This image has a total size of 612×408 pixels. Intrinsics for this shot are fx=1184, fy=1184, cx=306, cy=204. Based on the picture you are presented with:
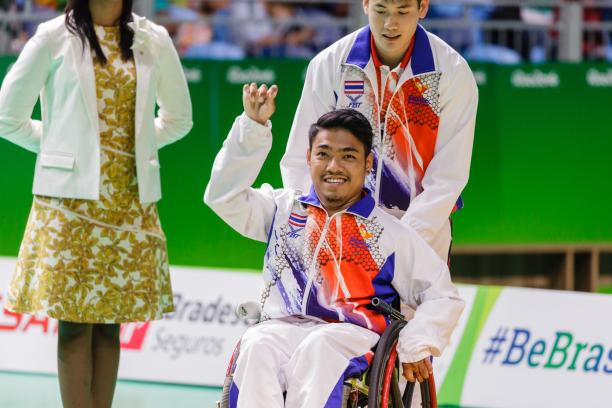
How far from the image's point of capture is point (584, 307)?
5.28 meters

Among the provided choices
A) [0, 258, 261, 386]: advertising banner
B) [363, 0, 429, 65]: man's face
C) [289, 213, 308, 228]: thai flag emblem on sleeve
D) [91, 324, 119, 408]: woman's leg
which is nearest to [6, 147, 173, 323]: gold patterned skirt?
[91, 324, 119, 408]: woman's leg

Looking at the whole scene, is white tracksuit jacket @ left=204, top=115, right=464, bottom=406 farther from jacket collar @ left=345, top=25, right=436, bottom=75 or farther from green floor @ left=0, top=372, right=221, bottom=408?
green floor @ left=0, top=372, right=221, bottom=408

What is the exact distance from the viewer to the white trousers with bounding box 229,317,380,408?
3.21 metres

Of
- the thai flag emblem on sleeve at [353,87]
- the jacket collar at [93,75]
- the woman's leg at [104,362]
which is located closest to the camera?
the thai flag emblem on sleeve at [353,87]

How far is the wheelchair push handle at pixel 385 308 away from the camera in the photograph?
348 cm

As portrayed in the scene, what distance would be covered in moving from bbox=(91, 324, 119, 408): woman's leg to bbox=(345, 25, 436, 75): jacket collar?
1281mm

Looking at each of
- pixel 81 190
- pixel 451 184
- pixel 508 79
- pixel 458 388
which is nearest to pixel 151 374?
pixel 458 388

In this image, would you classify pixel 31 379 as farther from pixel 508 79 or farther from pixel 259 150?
pixel 508 79

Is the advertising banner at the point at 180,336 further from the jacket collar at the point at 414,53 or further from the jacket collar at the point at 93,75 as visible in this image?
the jacket collar at the point at 414,53

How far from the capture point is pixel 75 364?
407 cm

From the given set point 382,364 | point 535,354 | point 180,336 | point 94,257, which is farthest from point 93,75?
point 535,354

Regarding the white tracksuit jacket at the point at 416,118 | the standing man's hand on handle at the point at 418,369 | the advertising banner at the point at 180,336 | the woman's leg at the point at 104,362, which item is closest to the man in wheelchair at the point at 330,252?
the standing man's hand on handle at the point at 418,369

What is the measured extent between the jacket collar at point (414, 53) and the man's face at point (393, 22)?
4cm

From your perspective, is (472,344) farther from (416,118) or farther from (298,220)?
(298,220)
